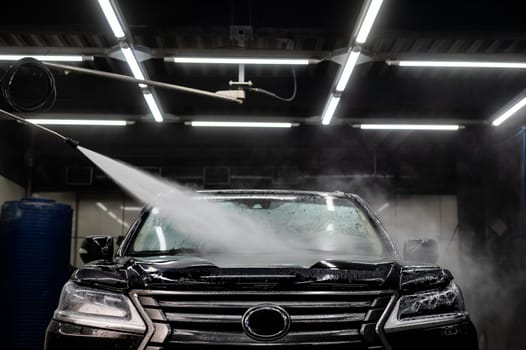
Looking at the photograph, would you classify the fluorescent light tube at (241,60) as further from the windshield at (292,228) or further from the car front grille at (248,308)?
the car front grille at (248,308)

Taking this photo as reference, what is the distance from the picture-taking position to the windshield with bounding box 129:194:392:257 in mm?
3535

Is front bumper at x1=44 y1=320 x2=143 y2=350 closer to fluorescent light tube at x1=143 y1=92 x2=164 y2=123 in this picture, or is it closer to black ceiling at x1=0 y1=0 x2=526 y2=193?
black ceiling at x1=0 y1=0 x2=526 y2=193

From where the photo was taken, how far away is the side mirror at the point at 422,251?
138 inches

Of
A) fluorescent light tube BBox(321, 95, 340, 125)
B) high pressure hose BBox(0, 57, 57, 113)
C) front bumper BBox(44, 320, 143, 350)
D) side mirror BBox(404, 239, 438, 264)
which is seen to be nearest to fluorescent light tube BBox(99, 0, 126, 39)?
high pressure hose BBox(0, 57, 57, 113)

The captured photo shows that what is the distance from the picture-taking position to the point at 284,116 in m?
11.8

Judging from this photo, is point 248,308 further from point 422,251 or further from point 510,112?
point 510,112

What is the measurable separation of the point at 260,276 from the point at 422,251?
138 centimetres

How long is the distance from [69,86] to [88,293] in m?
9.71

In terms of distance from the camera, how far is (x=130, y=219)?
15805 millimetres

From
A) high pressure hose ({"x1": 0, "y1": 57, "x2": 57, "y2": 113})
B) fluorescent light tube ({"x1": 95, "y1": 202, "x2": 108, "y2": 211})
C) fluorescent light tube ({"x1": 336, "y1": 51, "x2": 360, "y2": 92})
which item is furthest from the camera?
fluorescent light tube ({"x1": 95, "y1": 202, "x2": 108, "y2": 211})

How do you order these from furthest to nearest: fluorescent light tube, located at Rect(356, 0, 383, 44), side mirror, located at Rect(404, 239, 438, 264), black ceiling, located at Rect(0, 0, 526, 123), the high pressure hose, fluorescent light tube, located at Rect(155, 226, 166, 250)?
black ceiling, located at Rect(0, 0, 526, 123) < fluorescent light tube, located at Rect(356, 0, 383, 44) < the high pressure hose < fluorescent light tube, located at Rect(155, 226, 166, 250) < side mirror, located at Rect(404, 239, 438, 264)

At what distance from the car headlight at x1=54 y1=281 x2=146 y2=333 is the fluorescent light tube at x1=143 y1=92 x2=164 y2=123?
7.68 m

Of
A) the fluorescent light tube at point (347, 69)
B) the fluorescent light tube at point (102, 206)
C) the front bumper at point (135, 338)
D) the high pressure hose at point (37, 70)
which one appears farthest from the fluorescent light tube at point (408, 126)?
the front bumper at point (135, 338)

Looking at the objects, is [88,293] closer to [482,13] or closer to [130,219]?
[482,13]
